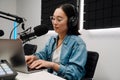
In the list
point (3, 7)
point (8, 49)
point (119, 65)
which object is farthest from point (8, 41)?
point (3, 7)

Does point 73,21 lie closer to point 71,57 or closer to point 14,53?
point 71,57

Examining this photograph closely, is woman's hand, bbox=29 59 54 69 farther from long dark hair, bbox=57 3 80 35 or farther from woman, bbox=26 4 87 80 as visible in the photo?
long dark hair, bbox=57 3 80 35

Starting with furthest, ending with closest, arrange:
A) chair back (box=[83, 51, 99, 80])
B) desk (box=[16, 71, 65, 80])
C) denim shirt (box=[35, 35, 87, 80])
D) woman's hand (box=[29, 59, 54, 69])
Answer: chair back (box=[83, 51, 99, 80])
denim shirt (box=[35, 35, 87, 80])
woman's hand (box=[29, 59, 54, 69])
desk (box=[16, 71, 65, 80])

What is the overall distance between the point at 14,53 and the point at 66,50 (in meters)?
0.49

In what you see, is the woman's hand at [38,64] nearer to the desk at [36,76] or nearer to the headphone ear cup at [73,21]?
the desk at [36,76]

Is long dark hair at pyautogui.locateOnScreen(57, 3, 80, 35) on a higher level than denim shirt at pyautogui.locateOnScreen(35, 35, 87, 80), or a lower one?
higher

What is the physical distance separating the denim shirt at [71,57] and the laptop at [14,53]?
10.0 inches

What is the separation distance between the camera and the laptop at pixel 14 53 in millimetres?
1227

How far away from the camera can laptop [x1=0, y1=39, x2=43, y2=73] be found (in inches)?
48.3

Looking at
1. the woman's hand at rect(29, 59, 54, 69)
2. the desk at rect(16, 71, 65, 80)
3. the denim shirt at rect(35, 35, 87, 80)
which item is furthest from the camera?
the denim shirt at rect(35, 35, 87, 80)

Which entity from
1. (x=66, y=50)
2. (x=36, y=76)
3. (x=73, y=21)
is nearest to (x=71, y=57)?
(x=66, y=50)

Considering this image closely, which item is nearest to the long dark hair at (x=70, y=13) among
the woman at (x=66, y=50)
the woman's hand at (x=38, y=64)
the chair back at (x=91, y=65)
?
the woman at (x=66, y=50)

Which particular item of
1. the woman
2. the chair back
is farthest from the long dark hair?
the chair back

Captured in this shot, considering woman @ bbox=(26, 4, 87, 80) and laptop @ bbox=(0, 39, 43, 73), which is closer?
laptop @ bbox=(0, 39, 43, 73)
